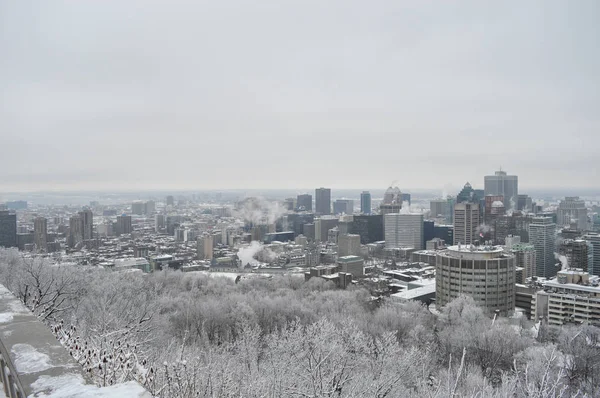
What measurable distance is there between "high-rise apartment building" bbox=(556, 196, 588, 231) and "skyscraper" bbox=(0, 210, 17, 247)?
75155mm

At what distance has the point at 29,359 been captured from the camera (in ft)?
6.16

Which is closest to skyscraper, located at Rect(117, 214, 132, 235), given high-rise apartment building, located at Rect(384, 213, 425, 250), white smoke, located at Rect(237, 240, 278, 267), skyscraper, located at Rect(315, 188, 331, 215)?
white smoke, located at Rect(237, 240, 278, 267)

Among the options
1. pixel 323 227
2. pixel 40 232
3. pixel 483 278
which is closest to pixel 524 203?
pixel 323 227

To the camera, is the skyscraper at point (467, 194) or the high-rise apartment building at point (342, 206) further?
the high-rise apartment building at point (342, 206)

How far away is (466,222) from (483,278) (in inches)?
1554

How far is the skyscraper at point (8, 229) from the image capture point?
137 feet

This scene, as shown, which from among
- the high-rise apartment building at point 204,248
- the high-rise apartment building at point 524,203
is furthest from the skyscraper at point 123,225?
the high-rise apartment building at point 524,203

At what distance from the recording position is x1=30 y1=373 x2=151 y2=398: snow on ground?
5.45 ft

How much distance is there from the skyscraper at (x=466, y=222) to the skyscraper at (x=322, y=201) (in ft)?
129

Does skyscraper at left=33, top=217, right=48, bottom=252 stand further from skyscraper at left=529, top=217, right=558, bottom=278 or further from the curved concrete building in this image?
skyscraper at left=529, top=217, right=558, bottom=278

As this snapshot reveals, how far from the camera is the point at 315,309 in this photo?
20844mm

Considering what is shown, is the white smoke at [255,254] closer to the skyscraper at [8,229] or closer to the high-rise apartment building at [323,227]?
the high-rise apartment building at [323,227]

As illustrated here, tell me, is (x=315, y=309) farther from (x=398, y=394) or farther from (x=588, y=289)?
(x=588, y=289)

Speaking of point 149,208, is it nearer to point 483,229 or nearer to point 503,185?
point 483,229
